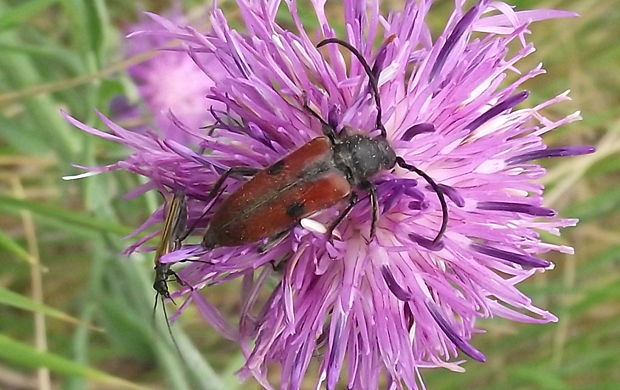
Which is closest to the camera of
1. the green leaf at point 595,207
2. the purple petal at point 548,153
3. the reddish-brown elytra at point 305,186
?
the reddish-brown elytra at point 305,186

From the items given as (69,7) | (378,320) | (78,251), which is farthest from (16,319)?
(378,320)

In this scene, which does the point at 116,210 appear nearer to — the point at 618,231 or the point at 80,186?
the point at 80,186

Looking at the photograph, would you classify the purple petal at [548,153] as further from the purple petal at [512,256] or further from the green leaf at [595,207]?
the green leaf at [595,207]

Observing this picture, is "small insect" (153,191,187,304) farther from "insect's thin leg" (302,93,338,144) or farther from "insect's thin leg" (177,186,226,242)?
"insect's thin leg" (302,93,338,144)

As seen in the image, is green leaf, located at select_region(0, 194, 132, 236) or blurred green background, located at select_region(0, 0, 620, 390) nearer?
green leaf, located at select_region(0, 194, 132, 236)

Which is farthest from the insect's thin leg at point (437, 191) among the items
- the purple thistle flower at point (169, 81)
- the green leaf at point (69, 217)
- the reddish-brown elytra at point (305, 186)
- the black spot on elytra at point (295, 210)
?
the purple thistle flower at point (169, 81)

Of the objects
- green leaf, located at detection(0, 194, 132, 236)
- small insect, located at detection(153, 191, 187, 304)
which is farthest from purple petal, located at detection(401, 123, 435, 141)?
green leaf, located at detection(0, 194, 132, 236)

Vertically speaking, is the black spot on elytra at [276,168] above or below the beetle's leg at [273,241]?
above
